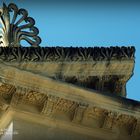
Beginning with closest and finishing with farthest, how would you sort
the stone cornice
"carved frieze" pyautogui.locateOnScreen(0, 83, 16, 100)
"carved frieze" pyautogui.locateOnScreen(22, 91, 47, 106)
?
1. the stone cornice
2. "carved frieze" pyautogui.locateOnScreen(0, 83, 16, 100)
3. "carved frieze" pyautogui.locateOnScreen(22, 91, 47, 106)

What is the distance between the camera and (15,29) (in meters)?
17.0

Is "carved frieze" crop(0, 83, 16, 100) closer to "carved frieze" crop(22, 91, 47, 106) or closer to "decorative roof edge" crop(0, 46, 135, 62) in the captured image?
"carved frieze" crop(22, 91, 47, 106)

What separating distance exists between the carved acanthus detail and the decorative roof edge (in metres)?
2.10

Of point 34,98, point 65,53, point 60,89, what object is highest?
point 65,53

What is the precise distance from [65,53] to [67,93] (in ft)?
4.13

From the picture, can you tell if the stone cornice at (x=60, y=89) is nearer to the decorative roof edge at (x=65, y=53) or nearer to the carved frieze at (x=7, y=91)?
the carved frieze at (x=7, y=91)

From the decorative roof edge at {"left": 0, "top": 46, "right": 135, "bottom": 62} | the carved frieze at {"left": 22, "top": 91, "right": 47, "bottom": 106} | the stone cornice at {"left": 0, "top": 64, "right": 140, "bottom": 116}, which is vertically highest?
the decorative roof edge at {"left": 0, "top": 46, "right": 135, "bottom": 62}

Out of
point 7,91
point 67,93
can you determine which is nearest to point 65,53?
point 67,93

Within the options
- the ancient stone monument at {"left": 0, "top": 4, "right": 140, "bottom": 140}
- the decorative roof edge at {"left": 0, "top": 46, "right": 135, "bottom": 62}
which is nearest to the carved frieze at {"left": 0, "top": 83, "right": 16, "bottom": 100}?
the ancient stone monument at {"left": 0, "top": 4, "right": 140, "bottom": 140}

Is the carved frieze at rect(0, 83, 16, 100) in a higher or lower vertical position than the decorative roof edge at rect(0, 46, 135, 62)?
lower

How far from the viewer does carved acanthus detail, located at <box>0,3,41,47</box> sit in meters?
16.8

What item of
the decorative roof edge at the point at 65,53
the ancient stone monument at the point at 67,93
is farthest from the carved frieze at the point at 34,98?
the decorative roof edge at the point at 65,53

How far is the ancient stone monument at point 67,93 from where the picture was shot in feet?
45.0

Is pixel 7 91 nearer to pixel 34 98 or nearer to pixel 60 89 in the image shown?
pixel 34 98
